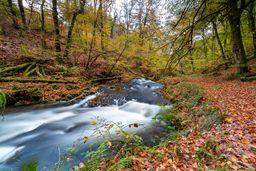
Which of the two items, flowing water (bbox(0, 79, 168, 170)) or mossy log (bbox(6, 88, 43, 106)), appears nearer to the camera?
flowing water (bbox(0, 79, 168, 170))

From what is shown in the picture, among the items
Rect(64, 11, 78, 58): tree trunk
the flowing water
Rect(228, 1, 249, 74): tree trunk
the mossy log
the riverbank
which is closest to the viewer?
the riverbank

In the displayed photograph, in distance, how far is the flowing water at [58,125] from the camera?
5.75m

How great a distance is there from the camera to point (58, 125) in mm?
8047

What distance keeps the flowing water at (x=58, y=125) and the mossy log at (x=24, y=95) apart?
1.03 meters

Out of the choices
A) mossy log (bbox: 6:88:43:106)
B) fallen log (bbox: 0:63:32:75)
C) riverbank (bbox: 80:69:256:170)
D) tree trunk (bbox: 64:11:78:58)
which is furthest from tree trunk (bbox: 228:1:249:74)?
fallen log (bbox: 0:63:32:75)

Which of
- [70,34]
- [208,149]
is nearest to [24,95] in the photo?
[70,34]

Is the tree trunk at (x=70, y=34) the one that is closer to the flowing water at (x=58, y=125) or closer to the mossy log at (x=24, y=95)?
the flowing water at (x=58, y=125)

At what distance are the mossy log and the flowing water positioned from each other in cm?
103

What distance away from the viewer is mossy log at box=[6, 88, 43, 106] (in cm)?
931

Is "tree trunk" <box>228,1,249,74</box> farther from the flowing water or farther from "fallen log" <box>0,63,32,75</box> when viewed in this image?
"fallen log" <box>0,63,32,75</box>

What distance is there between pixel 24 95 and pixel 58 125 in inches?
112

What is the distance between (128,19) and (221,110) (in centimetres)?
2014

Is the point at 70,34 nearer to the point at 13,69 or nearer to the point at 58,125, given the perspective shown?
the point at 13,69

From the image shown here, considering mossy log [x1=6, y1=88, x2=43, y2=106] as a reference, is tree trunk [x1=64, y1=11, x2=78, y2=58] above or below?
above
